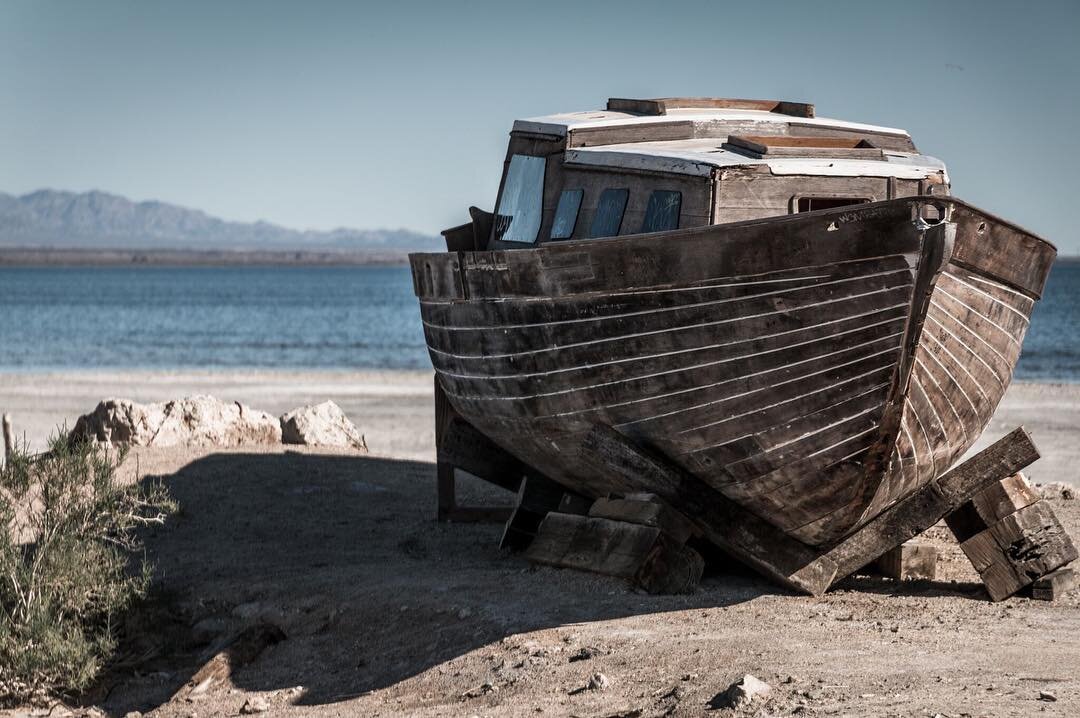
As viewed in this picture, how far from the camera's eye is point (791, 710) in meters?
6.08

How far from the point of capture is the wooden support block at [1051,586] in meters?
8.17

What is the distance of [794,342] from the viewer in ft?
24.0

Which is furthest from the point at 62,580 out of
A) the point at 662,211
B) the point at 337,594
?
the point at 662,211

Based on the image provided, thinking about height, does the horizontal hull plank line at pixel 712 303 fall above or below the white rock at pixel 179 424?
above

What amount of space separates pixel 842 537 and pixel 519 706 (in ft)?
8.26

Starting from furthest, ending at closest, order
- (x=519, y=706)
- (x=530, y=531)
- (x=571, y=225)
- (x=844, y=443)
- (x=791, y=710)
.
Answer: (x=530, y=531), (x=571, y=225), (x=844, y=443), (x=519, y=706), (x=791, y=710)

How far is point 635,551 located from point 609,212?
2.15 metres

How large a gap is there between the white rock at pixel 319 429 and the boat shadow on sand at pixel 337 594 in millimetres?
2425

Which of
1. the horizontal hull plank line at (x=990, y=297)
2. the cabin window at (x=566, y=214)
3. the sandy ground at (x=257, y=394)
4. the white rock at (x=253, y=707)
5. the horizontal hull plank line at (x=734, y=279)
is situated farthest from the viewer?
the sandy ground at (x=257, y=394)

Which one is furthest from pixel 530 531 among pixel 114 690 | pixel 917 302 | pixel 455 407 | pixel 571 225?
pixel 917 302

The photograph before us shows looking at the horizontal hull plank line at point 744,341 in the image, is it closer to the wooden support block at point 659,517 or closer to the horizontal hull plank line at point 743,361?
the horizontal hull plank line at point 743,361

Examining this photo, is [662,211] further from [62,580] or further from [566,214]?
[62,580]

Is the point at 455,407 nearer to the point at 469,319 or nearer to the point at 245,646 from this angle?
the point at 469,319

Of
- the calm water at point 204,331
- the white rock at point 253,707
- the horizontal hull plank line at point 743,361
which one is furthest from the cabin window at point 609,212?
the calm water at point 204,331
